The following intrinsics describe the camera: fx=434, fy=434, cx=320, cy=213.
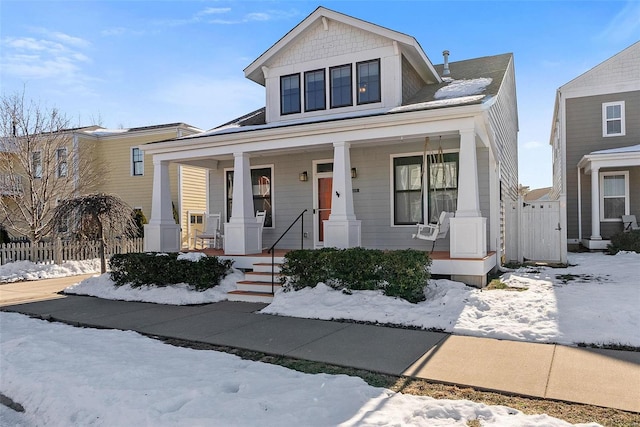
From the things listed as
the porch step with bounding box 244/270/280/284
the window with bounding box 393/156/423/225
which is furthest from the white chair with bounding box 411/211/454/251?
the porch step with bounding box 244/270/280/284

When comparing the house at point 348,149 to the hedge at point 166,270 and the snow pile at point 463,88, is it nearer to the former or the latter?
the snow pile at point 463,88

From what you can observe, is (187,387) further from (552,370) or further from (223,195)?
(223,195)

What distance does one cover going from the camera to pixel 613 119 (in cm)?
1530

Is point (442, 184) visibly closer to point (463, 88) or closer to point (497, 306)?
point (463, 88)

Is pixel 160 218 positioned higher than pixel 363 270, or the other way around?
pixel 160 218

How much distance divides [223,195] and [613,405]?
1073 cm

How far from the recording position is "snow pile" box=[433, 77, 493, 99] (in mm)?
9727

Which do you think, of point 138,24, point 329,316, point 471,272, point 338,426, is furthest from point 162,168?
point 338,426

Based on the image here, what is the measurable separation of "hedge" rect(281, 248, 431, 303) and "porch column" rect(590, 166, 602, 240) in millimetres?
10306

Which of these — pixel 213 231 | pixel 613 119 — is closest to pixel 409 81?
pixel 213 231

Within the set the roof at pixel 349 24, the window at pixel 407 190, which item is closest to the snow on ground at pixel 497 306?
the window at pixel 407 190

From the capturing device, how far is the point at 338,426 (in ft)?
9.53

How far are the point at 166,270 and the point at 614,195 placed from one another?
1452 centimetres

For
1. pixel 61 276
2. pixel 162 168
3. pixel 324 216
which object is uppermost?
pixel 162 168
